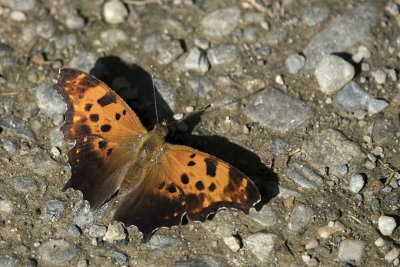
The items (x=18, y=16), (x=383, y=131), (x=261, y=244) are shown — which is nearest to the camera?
(x=261, y=244)

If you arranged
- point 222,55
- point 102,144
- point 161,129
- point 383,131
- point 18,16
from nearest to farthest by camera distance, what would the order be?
point 102,144
point 161,129
point 383,131
point 222,55
point 18,16

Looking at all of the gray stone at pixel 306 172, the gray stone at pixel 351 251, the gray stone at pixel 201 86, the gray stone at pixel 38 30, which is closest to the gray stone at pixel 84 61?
the gray stone at pixel 38 30

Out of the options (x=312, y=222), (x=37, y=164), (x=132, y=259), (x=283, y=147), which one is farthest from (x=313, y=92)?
(x=37, y=164)

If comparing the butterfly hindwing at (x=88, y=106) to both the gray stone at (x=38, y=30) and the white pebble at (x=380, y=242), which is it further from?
the white pebble at (x=380, y=242)

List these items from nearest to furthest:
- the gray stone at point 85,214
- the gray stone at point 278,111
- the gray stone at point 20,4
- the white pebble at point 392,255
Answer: the white pebble at point 392,255 → the gray stone at point 85,214 → the gray stone at point 278,111 → the gray stone at point 20,4

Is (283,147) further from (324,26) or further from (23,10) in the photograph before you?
(23,10)

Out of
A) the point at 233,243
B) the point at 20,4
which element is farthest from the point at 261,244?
the point at 20,4

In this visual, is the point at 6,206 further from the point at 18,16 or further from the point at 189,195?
the point at 18,16
